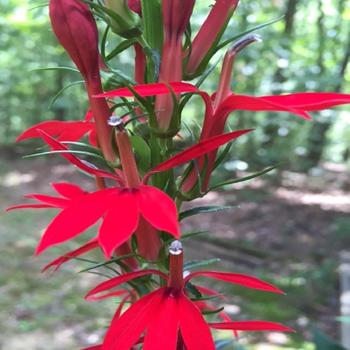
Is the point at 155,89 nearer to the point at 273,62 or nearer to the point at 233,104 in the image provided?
the point at 233,104

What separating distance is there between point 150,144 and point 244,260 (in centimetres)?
281

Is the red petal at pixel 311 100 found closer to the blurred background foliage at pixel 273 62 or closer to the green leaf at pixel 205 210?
the green leaf at pixel 205 210

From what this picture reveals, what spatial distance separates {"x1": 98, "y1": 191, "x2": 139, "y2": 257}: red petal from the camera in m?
0.41

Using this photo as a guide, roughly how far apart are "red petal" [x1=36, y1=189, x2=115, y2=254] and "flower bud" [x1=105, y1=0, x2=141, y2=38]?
0.21 metres

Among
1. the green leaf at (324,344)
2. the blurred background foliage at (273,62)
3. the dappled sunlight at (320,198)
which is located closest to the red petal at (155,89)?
the green leaf at (324,344)

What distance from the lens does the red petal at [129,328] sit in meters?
0.49

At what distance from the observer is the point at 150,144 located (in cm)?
62

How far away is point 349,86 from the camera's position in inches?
172

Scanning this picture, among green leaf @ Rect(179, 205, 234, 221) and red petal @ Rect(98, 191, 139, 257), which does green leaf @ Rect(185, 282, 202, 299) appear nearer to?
green leaf @ Rect(179, 205, 234, 221)

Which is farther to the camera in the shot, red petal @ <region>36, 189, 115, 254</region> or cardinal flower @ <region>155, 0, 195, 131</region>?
cardinal flower @ <region>155, 0, 195, 131</region>

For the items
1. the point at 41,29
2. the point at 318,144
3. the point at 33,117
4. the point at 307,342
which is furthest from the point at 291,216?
the point at 33,117

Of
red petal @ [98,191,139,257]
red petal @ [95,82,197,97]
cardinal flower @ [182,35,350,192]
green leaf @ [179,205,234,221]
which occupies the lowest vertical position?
green leaf @ [179,205,234,221]

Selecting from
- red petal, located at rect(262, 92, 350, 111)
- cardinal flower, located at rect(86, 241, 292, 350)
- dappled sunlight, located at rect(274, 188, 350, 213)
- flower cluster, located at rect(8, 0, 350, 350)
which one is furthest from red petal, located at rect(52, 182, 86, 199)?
dappled sunlight, located at rect(274, 188, 350, 213)

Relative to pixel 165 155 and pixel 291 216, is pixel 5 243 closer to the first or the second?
pixel 291 216
